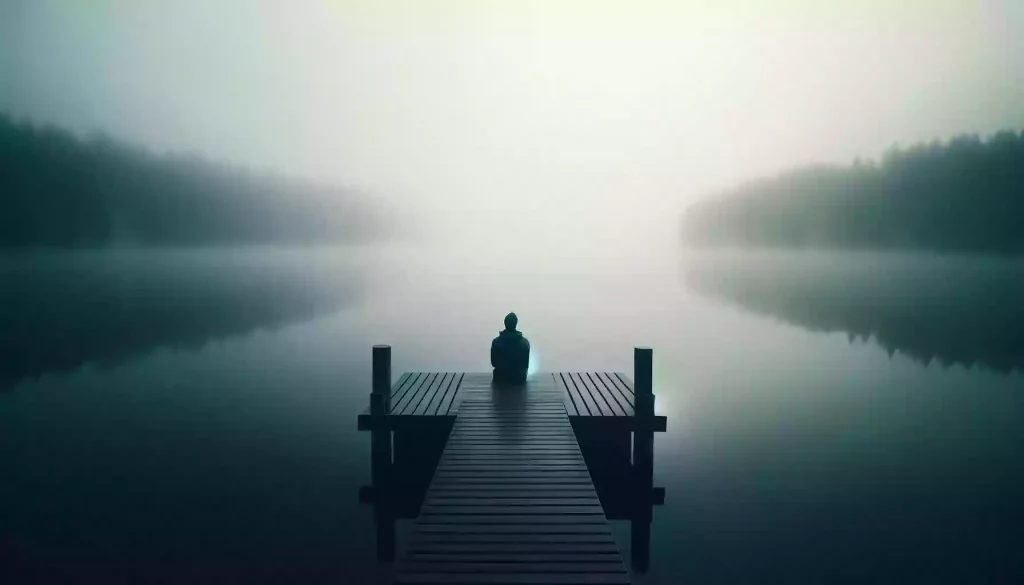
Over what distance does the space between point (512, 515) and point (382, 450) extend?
4302 mm

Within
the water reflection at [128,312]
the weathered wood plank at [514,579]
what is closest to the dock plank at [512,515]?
the weathered wood plank at [514,579]

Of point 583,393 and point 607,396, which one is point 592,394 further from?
point 607,396

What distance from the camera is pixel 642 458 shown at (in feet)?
30.2

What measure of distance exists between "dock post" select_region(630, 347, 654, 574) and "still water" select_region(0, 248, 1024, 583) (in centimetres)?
25

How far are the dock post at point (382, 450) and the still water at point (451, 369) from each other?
27cm

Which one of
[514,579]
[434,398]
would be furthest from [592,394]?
[514,579]

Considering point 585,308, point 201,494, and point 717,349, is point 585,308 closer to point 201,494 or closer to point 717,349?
point 717,349

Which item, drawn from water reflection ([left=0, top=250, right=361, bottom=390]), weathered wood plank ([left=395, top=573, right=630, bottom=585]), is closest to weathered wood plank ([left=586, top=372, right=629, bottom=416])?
weathered wood plank ([left=395, top=573, right=630, bottom=585])

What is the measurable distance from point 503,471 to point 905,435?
12.1 m

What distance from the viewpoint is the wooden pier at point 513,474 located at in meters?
4.73

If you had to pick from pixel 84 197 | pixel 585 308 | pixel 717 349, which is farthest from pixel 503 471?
pixel 84 197

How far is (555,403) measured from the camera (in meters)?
9.09

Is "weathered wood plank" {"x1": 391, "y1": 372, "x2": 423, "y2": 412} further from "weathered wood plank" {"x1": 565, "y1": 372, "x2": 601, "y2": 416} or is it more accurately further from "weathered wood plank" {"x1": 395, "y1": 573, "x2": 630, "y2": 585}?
"weathered wood plank" {"x1": 395, "y1": 573, "x2": 630, "y2": 585}

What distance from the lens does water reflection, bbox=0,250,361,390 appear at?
24.4 m
